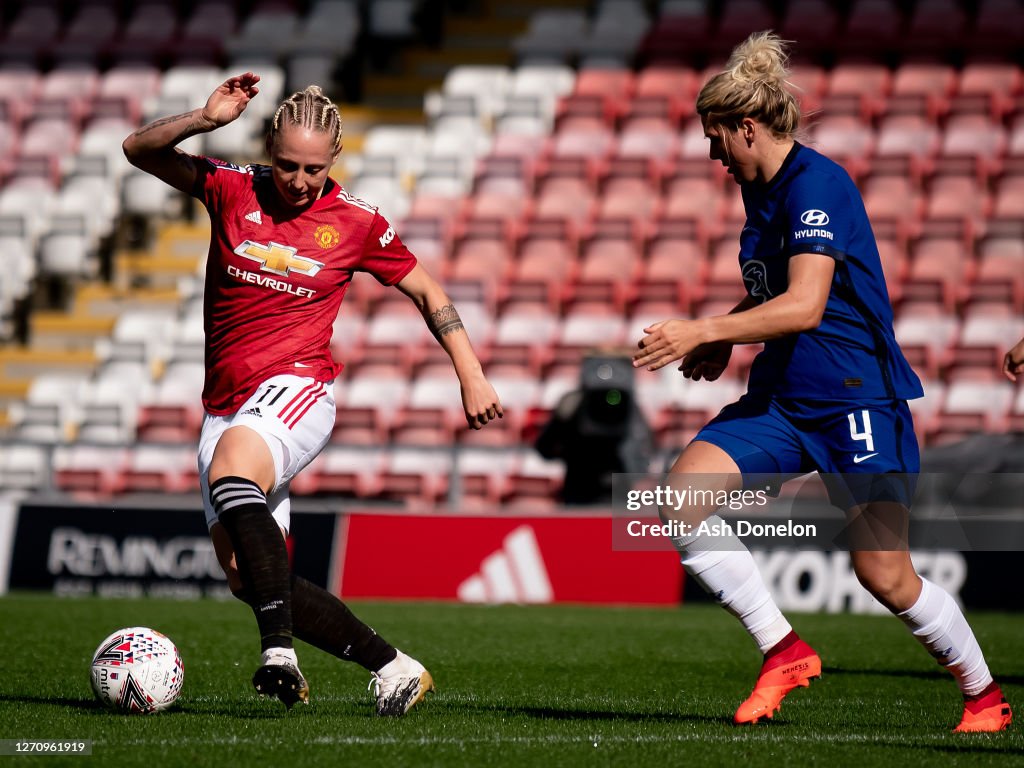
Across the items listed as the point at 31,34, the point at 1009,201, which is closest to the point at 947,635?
the point at 1009,201

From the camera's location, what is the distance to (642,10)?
21.0 meters

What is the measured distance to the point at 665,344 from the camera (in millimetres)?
4734

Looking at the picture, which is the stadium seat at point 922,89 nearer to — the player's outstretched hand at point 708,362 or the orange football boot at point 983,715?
the player's outstretched hand at point 708,362

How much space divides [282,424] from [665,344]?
1455 millimetres

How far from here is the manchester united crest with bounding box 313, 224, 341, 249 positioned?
18.5 feet

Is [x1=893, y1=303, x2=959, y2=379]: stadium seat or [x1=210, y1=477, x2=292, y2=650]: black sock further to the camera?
[x1=893, y1=303, x2=959, y2=379]: stadium seat

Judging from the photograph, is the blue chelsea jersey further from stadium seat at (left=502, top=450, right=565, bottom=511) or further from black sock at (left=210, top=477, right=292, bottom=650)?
stadium seat at (left=502, top=450, right=565, bottom=511)

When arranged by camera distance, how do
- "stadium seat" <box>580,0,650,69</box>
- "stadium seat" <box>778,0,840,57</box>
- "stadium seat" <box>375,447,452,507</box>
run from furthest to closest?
"stadium seat" <box>580,0,650,69</box> → "stadium seat" <box>778,0,840,57</box> → "stadium seat" <box>375,447,452,507</box>

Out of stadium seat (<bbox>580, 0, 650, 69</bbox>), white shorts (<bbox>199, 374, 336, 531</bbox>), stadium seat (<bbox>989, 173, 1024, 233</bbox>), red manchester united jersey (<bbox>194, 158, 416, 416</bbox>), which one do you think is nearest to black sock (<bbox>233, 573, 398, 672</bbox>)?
white shorts (<bbox>199, 374, 336, 531</bbox>)

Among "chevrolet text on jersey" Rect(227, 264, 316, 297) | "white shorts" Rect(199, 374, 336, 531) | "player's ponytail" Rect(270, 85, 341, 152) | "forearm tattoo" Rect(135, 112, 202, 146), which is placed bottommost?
"white shorts" Rect(199, 374, 336, 531)

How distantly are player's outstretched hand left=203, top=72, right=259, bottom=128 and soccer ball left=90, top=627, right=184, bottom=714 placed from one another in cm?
189

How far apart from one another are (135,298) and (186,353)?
1882 mm

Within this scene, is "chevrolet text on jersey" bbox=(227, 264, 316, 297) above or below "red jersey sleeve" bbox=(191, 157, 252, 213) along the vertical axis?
below

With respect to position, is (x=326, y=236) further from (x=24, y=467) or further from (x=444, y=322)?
(x=24, y=467)
